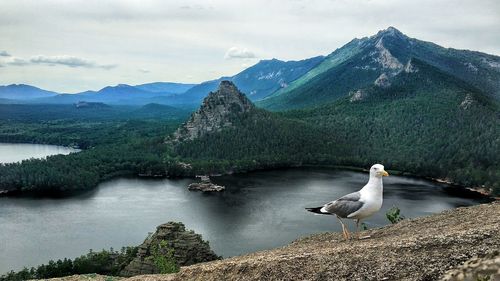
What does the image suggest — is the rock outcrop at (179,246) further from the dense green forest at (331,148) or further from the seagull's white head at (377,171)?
the dense green forest at (331,148)

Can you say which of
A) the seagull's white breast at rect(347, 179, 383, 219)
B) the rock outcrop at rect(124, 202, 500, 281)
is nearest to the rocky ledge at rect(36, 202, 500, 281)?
the rock outcrop at rect(124, 202, 500, 281)

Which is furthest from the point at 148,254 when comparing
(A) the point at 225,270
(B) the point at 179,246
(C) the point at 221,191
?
(C) the point at 221,191

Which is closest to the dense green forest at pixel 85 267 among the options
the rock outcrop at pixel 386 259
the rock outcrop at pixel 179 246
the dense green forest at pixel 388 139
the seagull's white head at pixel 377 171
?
the rock outcrop at pixel 179 246

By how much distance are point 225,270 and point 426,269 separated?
19.7ft

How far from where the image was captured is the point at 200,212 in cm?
9006

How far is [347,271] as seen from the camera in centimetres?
1202

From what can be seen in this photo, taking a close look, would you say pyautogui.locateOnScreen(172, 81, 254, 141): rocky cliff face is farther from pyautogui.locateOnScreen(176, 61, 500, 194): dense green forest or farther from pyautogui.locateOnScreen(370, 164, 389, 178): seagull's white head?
pyautogui.locateOnScreen(370, 164, 389, 178): seagull's white head

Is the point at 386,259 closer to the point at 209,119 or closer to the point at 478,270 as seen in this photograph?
the point at 478,270

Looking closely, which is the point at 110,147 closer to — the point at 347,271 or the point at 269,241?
the point at 269,241

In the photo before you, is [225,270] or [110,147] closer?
[225,270]

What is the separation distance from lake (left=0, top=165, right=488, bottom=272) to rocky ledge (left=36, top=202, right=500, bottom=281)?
1941 inches

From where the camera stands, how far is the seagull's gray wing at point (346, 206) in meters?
14.6

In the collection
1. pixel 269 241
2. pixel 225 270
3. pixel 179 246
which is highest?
pixel 225 270

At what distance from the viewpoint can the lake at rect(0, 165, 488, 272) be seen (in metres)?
69.1
